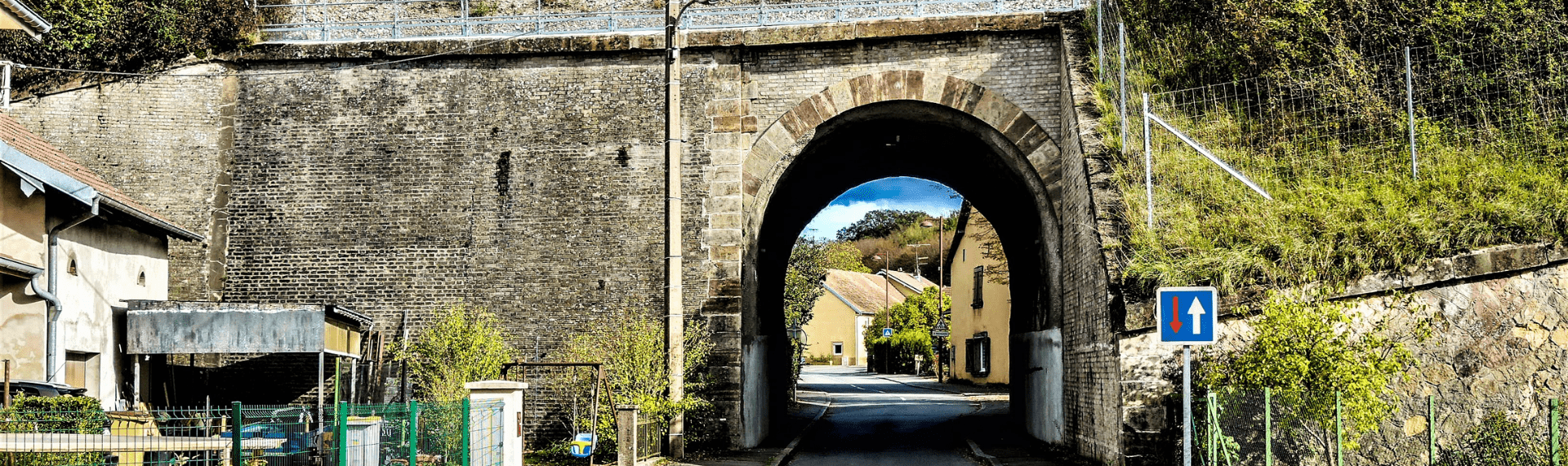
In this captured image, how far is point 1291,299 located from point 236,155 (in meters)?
15.7

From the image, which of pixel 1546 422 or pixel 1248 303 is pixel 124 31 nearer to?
pixel 1248 303

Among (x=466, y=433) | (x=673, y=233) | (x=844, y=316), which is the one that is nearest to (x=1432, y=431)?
(x=466, y=433)

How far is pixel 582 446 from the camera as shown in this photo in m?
17.1

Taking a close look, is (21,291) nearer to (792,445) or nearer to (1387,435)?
(792,445)

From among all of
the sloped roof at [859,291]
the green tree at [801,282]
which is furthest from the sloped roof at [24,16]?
the sloped roof at [859,291]

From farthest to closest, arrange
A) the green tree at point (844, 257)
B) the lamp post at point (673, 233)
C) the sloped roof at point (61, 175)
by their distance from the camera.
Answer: the green tree at point (844, 257) < the lamp post at point (673, 233) < the sloped roof at point (61, 175)

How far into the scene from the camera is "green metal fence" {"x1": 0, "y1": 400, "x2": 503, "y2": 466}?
11031 mm

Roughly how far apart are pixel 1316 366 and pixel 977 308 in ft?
111

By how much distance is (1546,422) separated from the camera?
1342 cm

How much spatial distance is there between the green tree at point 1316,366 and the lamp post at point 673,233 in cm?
755

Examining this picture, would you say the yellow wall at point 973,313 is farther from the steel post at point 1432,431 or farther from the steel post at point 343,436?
the steel post at point 343,436

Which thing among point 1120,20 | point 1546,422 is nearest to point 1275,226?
point 1546,422

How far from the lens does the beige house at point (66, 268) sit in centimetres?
1517

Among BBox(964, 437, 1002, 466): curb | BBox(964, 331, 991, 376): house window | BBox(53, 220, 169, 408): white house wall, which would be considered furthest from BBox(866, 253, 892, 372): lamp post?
BBox(53, 220, 169, 408): white house wall
